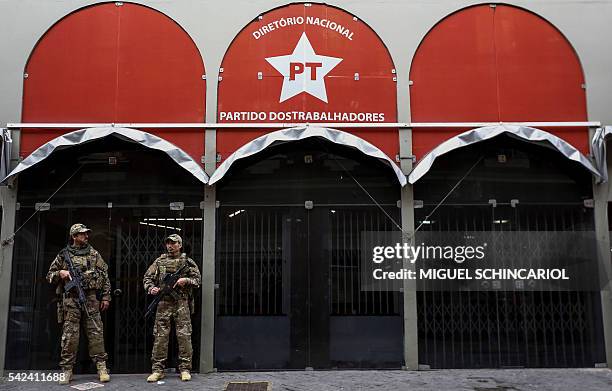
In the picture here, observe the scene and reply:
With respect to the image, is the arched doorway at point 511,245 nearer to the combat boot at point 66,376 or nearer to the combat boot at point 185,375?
the combat boot at point 185,375

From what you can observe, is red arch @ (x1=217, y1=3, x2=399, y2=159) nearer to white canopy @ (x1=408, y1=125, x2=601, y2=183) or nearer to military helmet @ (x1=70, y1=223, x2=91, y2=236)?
white canopy @ (x1=408, y1=125, x2=601, y2=183)

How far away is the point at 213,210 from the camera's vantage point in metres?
8.09

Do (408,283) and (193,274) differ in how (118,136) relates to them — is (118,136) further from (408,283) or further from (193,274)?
(408,283)

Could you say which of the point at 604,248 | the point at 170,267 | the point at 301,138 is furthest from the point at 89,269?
the point at 604,248

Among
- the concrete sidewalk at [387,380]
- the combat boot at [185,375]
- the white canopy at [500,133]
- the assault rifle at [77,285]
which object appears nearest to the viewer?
the concrete sidewalk at [387,380]

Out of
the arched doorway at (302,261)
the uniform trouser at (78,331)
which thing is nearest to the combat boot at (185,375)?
the arched doorway at (302,261)

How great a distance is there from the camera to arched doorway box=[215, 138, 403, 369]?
7898 millimetres

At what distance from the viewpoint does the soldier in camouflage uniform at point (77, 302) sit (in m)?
7.25

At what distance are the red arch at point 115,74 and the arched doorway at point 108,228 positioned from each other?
46 cm

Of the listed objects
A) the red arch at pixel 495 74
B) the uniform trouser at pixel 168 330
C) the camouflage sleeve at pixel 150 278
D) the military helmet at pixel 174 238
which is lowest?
the uniform trouser at pixel 168 330

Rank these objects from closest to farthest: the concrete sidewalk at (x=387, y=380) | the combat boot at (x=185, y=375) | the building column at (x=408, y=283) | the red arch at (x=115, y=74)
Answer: the concrete sidewalk at (x=387, y=380) → the combat boot at (x=185, y=375) → the building column at (x=408, y=283) → the red arch at (x=115, y=74)

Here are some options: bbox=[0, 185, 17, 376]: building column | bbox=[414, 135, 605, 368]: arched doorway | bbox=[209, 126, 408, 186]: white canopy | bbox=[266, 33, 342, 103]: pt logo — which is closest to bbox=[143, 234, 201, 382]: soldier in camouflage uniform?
bbox=[209, 126, 408, 186]: white canopy

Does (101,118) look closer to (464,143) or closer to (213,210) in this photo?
(213,210)

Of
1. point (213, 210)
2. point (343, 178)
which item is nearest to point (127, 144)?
point (213, 210)
